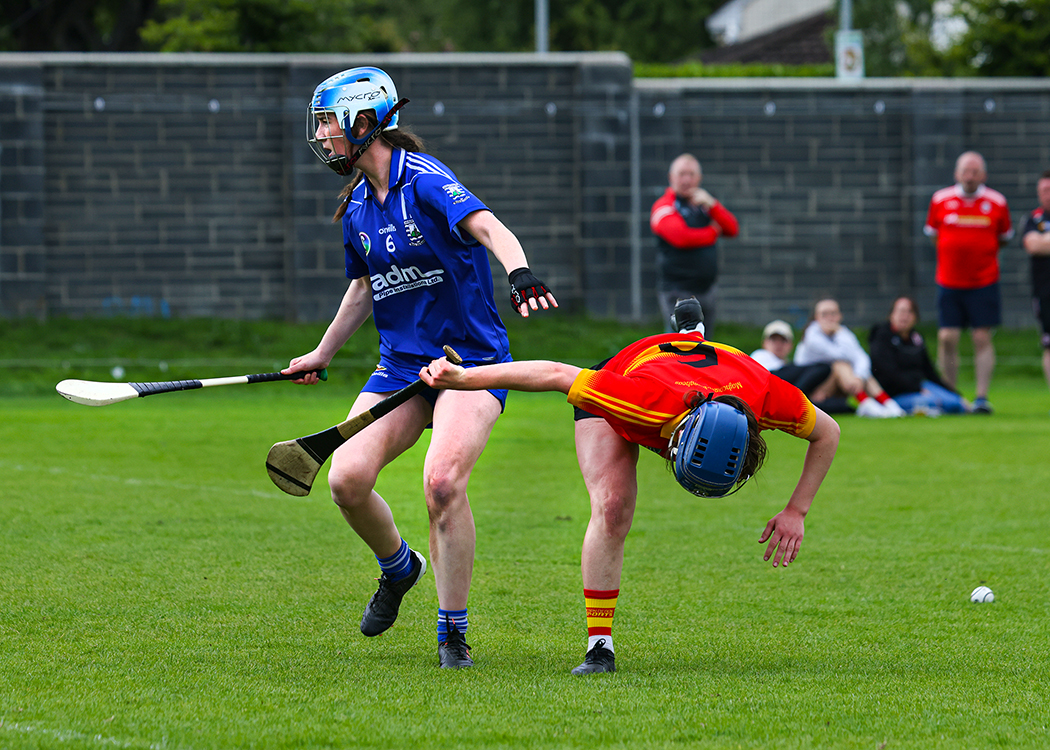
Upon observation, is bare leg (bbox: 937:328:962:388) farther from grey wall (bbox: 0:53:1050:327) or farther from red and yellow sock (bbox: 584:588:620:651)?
red and yellow sock (bbox: 584:588:620:651)

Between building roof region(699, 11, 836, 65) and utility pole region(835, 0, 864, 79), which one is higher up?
building roof region(699, 11, 836, 65)

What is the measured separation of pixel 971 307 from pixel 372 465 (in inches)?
416

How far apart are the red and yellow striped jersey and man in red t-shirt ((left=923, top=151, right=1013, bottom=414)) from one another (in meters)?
9.98

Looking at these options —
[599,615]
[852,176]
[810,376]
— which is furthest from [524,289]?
[852,176]

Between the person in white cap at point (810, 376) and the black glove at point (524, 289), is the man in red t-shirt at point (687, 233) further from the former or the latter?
the black glove at point (524, 289)

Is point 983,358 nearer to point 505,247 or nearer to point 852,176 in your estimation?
point 852,176

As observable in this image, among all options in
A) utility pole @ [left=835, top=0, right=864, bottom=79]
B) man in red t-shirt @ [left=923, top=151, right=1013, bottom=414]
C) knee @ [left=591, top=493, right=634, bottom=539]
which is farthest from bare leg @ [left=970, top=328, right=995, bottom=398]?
knee @ [left=591, top=493, right=634, bottom=539]

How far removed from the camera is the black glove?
4.57 meters

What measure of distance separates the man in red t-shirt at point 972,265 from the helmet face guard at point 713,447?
34.3 feet

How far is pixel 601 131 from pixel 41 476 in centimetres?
1156

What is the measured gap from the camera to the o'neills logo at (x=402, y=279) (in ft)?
17.4

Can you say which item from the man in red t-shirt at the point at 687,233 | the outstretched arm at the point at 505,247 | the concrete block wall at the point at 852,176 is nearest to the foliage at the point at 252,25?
the concrete block wall at the point at 852,176

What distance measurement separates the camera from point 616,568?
487 cm

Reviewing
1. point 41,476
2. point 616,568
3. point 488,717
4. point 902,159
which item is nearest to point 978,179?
point 902,159
